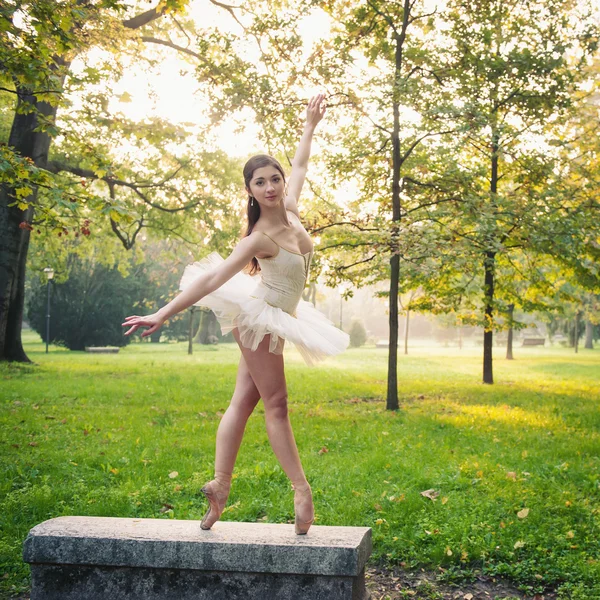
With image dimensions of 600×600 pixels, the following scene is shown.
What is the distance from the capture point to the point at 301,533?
12.7 feet

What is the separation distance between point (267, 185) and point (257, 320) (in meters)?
0.79

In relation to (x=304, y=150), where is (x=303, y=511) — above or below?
below

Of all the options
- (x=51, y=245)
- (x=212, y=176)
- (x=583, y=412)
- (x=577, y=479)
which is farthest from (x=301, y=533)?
(x=51, y=245)

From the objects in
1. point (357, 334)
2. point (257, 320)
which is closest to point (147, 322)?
point (257, 320)

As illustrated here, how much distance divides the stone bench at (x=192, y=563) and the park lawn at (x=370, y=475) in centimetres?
92

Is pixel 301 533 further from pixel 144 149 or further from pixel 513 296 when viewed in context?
pixel 144 149

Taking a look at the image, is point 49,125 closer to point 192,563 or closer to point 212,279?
point 212,279

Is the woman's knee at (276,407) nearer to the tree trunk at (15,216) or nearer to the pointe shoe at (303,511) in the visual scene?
the pointe shoe at (303,511)

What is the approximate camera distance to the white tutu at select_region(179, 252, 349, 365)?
147 inches

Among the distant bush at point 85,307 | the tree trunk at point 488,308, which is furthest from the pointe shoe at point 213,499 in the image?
the distant bush at point 85,307

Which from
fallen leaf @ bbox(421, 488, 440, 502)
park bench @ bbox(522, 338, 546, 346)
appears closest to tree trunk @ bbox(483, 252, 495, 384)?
fallen leaf @ bbox(421, 488, 440, 502)

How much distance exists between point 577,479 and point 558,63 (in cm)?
863

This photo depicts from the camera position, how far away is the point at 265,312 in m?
3.77

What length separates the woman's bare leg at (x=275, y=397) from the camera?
385 centimetres
